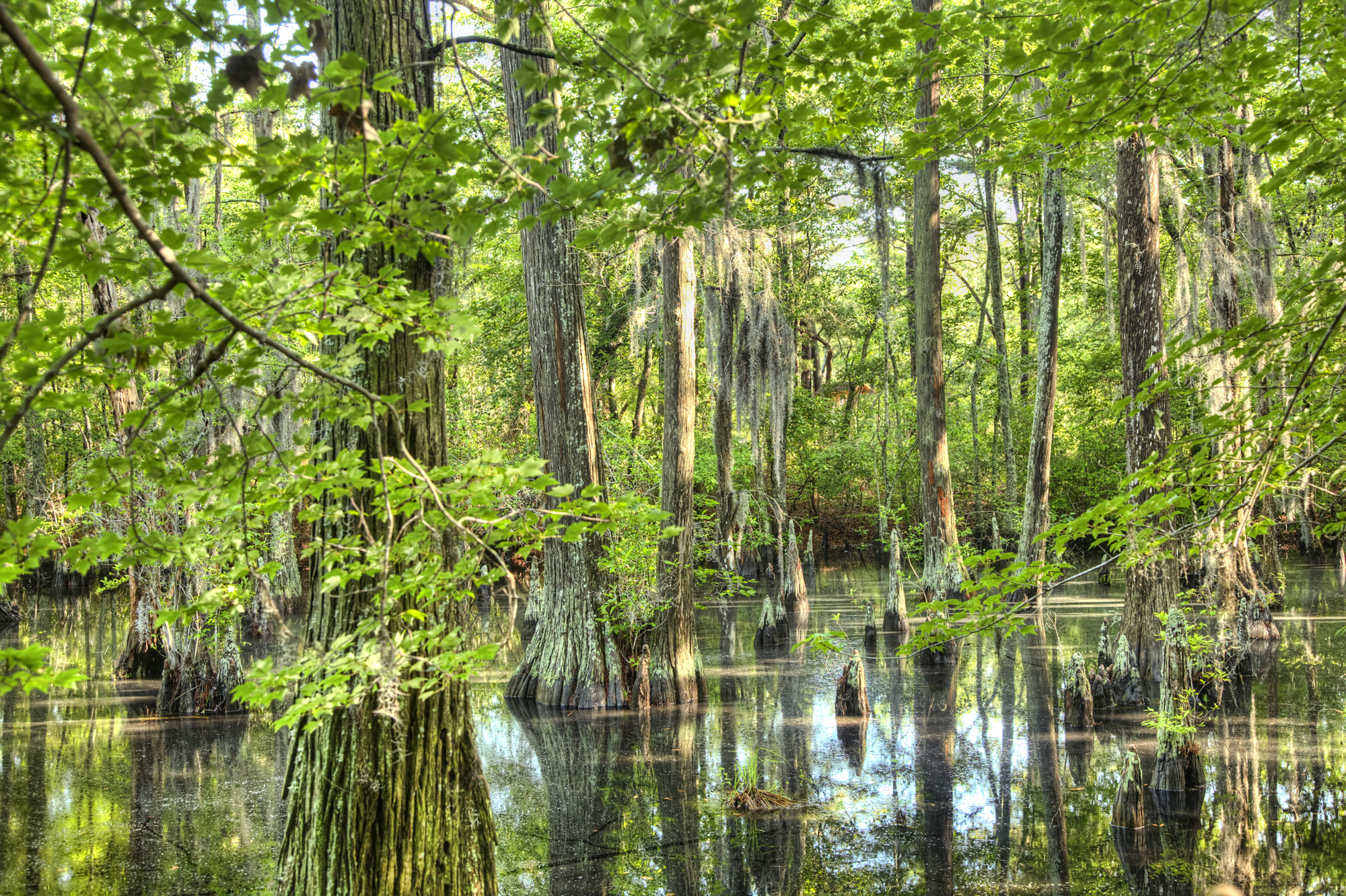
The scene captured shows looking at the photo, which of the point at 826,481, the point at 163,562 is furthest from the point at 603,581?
the point at 826,481

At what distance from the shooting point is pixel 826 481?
80.7ft

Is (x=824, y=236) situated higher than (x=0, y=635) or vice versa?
(x=824, y=236)

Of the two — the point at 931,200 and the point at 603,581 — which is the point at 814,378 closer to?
the point at 931,200

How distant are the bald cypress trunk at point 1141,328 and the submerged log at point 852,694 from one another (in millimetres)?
2522

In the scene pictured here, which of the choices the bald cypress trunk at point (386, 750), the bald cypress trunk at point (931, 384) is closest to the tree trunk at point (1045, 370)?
the bald cypress trunk at point (931, 384)

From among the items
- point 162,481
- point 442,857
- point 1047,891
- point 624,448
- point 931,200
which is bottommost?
point 1047,891

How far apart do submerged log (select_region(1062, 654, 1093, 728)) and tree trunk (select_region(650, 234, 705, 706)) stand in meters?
3.34

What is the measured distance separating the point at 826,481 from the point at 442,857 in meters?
22.1

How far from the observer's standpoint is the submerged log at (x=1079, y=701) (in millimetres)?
7531

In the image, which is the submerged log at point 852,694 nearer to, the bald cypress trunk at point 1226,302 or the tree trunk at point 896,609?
the bald cypress trunk at point 1226,302

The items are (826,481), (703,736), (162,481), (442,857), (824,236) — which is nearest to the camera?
(162,481)

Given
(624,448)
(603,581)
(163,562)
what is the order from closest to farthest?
1. (163,562)
2. (603,581)
3. (624,448)

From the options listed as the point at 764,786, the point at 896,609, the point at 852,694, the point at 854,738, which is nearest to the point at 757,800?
the point at 764,786

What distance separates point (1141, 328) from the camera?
8.16m
